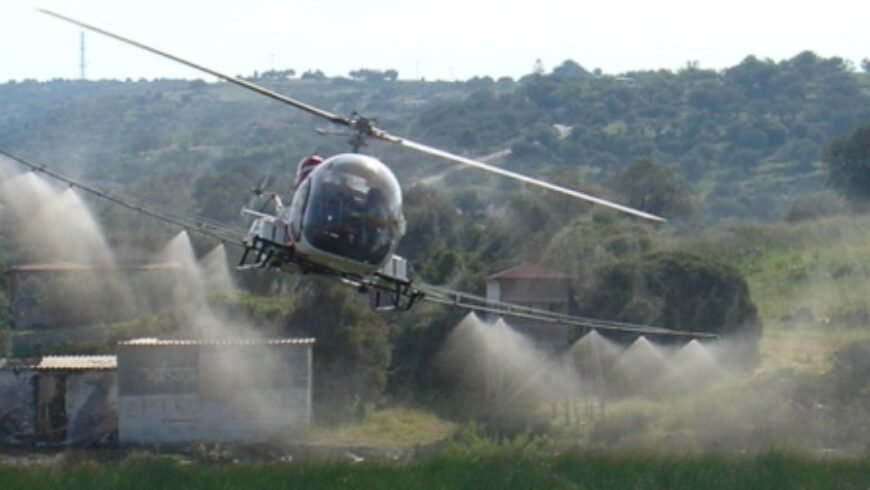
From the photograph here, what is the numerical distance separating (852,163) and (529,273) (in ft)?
74.7

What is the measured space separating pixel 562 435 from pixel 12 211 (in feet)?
111

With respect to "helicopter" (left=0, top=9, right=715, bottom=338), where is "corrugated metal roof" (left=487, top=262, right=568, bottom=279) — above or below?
above

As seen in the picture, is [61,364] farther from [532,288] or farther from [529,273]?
[529,273]

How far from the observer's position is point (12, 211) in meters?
69.5

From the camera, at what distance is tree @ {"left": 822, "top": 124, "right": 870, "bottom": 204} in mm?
69938

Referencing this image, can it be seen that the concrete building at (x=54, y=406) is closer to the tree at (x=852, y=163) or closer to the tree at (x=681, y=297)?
the tree at (x=681, y=297)

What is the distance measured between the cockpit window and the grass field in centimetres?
1182

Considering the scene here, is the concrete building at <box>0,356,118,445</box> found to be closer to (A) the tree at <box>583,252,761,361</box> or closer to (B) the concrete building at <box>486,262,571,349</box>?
(B) the concrete building at <box>486,262,571,349</box>

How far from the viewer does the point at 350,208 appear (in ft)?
79.6

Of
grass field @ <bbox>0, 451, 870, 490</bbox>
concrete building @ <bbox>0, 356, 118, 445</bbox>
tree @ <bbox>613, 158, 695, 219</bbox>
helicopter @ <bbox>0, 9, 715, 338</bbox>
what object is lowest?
grass field @ <bbox>0, 451, 870, 490</bbox>

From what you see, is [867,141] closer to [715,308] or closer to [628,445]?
[715,308]

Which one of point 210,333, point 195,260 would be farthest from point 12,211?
point 210,333

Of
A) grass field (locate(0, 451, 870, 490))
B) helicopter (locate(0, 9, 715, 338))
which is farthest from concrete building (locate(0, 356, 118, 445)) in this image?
helicopter (locate(0, 9, 715, 338))

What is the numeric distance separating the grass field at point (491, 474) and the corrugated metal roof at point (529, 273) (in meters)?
16.1
